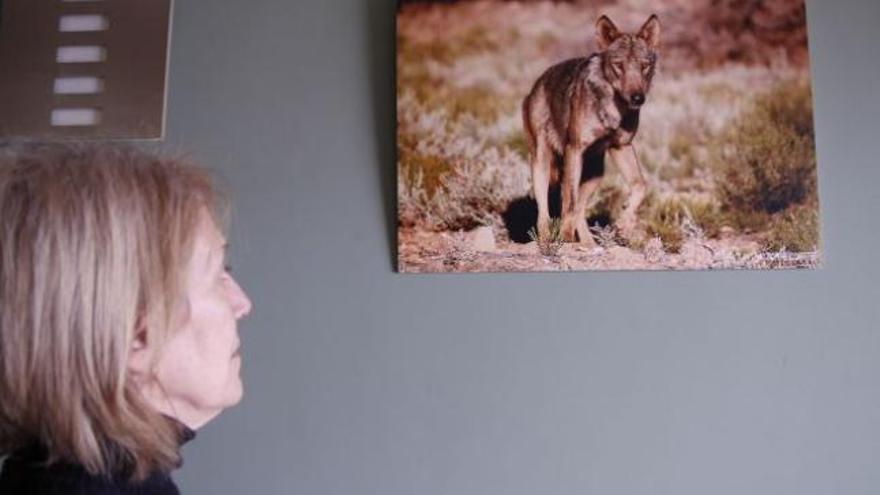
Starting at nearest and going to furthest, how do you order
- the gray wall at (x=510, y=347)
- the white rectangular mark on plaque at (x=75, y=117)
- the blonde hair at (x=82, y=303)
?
the blonde hair at (x=82, y=303)
the gray wall at (x=510, y=347)
the white rectangular mark on plaque at (x=75, y=117)

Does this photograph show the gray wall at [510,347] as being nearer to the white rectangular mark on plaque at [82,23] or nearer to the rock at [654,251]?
the rock at [654,251]

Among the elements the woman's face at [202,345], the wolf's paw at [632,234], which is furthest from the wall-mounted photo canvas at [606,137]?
the woman's face at [202,345]

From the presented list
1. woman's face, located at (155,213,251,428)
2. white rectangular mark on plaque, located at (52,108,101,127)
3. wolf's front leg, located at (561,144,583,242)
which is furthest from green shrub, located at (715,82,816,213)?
white rectangular mark on plaque, located at (52,108,101,127)

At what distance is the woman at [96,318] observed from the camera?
491 mm

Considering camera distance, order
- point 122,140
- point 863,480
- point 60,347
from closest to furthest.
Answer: point 60,347 < point 863,480 < point 122,140

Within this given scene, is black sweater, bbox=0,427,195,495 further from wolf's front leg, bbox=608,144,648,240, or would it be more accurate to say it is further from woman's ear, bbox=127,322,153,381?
wolf's front leg, bbox=608,144,648,240

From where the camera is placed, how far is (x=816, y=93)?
3.37 feet

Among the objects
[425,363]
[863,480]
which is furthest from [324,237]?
[863,480]

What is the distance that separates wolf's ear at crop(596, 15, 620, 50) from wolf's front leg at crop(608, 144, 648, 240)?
18cm

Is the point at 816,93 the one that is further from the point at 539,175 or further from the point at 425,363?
the point at 425,363

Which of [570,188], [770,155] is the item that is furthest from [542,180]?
[770,155]

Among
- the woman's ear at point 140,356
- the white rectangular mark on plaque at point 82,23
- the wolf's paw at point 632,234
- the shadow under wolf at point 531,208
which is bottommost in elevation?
the woman's ear at point 140,356

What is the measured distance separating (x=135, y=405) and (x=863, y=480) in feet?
3.56

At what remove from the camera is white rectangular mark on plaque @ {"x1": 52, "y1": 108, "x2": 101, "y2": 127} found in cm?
110
